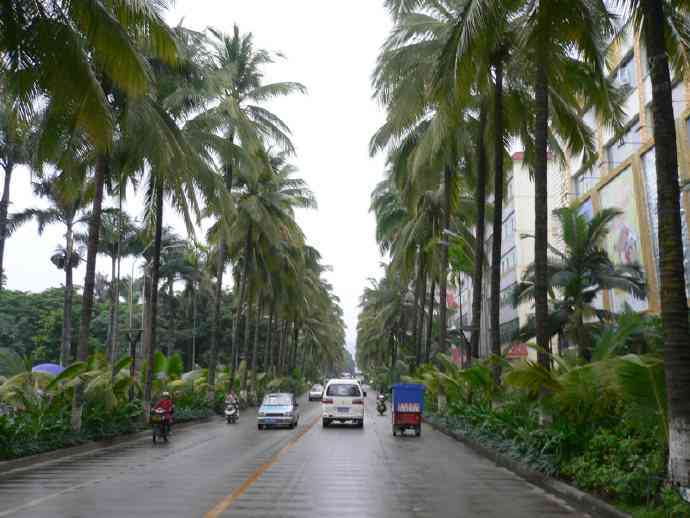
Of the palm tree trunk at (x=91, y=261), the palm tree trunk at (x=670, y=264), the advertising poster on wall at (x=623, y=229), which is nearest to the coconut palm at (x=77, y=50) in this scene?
the palm tree trunk at (x=91, y=261)

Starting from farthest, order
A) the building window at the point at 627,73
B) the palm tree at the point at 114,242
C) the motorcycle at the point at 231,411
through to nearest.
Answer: the palm tree at the point at 114,242 < the building window at the point at 627,73 < the motorcycle at the point at 231,411

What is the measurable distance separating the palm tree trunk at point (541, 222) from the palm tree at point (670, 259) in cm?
489

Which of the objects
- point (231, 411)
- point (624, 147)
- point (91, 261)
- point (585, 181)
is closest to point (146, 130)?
point (91, 261)

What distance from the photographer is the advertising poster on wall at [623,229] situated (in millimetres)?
31219

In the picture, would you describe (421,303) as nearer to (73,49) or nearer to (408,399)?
(408,399)

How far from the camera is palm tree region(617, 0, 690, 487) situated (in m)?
8.66

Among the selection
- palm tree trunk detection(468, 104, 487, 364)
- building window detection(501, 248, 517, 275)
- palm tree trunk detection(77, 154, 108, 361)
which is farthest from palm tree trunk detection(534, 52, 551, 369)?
building window detection(501, 248, 517, 275)

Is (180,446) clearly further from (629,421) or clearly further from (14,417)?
(629,421)

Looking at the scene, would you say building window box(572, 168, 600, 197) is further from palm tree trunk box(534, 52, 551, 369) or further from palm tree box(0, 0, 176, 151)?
palm tree box(0, 0, 176, 151)

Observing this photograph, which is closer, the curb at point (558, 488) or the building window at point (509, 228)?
the curb at point (558, 488)

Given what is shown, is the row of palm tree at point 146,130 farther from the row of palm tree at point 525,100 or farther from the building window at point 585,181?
the building window at point 585,181

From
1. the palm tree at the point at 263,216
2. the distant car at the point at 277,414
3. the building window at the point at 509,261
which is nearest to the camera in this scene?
the distant car at the point at 277,414

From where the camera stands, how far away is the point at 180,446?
65.3 feet

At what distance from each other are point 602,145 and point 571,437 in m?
29.2
